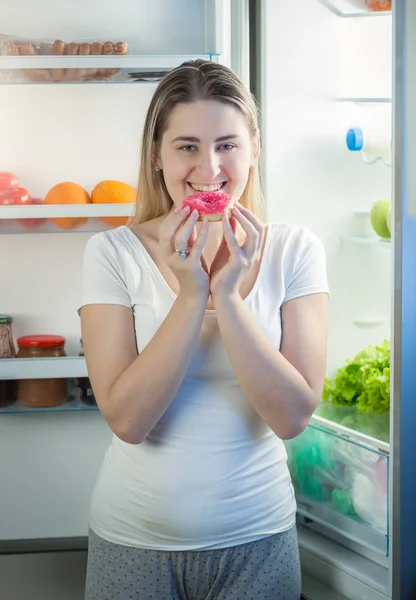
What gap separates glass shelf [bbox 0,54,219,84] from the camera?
2117 mm

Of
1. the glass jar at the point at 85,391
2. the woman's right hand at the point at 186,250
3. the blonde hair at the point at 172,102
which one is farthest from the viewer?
the glass jar at the point at 85,391

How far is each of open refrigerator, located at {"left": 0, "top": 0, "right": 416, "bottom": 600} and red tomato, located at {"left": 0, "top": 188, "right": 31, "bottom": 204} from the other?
0.05 metres

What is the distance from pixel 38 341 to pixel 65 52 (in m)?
0.77

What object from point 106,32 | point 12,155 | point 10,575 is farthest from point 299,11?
point 10,575

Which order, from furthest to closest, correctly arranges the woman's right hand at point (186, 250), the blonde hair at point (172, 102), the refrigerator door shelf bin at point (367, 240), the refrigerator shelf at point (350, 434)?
the refrigerator door shelf bin at point (367, 240)
the refrigerator shelf at point (350, 434)
the blonde hair at point (172, 102)
the woman's right hand at point (186, 250)

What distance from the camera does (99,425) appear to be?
7.97 feet

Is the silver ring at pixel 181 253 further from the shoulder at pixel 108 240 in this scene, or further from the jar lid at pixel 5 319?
the jar lid at pixel 5 319

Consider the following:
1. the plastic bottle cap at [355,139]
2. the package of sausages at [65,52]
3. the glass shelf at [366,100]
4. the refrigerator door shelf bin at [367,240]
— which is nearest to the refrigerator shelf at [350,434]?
the refrigerator door shelf bin at [367,240]

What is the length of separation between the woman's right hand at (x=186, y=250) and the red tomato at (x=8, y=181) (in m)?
1.13

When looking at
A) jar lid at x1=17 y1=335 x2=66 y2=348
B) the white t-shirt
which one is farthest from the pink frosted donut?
jar lid at x1=17 y1=335 x2=66 y2=348

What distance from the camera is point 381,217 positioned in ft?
7.06

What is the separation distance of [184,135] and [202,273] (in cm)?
24

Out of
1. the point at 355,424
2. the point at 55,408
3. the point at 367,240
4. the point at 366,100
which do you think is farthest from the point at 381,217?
the point at 55,408

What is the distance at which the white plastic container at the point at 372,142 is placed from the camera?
2133mm
